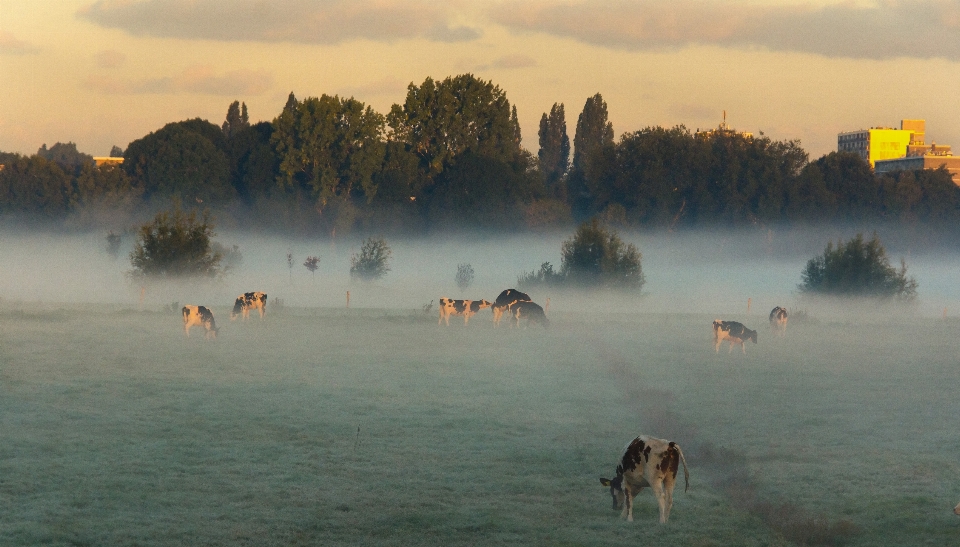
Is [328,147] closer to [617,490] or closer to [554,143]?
[554,143]

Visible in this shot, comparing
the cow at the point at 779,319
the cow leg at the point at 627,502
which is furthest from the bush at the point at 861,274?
the cow leg at the point at 627,502

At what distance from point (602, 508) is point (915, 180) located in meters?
118

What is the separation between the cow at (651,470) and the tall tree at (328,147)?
9634 centimetres

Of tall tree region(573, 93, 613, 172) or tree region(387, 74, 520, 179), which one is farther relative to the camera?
tall tree region(573, 93, 613, 172)

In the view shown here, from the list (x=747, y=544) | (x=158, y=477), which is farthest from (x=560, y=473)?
(x=158, y=477)

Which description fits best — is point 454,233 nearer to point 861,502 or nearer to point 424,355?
point 424,355

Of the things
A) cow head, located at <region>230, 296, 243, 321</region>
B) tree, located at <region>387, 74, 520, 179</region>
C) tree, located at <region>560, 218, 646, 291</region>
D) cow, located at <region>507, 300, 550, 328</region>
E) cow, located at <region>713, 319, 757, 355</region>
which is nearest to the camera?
cow, located at <region>713, 319, 757, 355</region>

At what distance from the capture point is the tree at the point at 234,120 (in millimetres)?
134938

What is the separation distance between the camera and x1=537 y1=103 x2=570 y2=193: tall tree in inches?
5415

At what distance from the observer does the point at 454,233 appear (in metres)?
111

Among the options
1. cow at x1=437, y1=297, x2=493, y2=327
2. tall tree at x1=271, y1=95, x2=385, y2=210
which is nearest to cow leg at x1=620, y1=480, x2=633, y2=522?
cow at x1=437, y1=297, x2=493, y2=327

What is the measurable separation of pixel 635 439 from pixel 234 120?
129 metres

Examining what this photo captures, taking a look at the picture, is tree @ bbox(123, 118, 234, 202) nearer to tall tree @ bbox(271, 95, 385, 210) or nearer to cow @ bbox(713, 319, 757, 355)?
tall tree @ bbox(271, 95, 385, 210)

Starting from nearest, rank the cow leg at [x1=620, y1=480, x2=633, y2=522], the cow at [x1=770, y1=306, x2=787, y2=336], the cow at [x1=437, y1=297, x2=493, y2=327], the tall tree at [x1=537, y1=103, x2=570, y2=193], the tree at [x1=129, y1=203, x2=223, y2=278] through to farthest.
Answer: the cow leg at [x1=620, y1=480, x2=633, y2=522] → the cow at [x1=770, y1=306, x2=787, y2=336] → the cow at [x1=437, y1=297, x2=493, y2=327] → the tree at [x1=129, y1=203, x2=223, y2=278] → the tall tree at [x1=537, y1=103, x2=570, y2=193]
